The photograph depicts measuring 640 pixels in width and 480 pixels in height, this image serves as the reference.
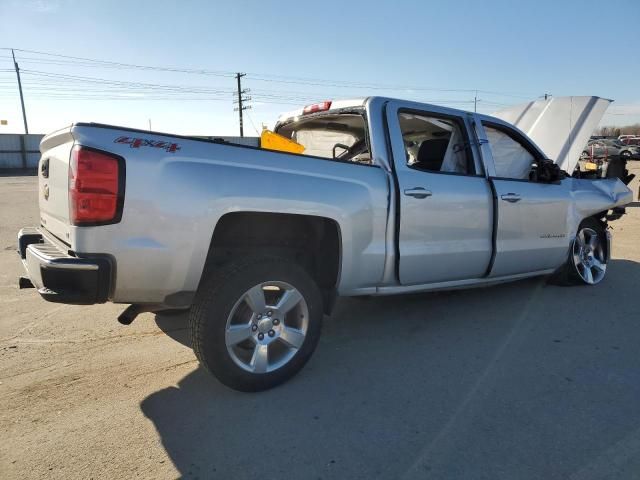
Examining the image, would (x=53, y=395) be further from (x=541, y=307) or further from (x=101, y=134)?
(x=541, y=307)

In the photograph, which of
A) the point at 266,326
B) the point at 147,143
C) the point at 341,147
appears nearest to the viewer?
the point at 147,143

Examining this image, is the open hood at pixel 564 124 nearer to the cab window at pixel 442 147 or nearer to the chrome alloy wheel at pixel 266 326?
the cab window at pixel 442 147

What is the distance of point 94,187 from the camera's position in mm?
2414

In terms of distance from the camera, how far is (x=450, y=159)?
4.31 m

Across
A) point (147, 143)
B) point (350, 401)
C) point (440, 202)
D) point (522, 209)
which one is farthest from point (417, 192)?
point (147, 143)

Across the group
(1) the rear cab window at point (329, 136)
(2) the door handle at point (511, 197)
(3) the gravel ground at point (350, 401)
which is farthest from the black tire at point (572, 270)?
(1) the rear cab window at point (329, 136)

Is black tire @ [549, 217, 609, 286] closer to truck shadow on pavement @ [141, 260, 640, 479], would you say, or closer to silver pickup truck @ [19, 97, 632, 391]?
silver pickup truck @ [19, 97, 632, 391]

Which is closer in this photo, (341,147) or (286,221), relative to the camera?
(286,221)

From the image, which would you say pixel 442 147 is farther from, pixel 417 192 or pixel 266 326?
pixel 266 326

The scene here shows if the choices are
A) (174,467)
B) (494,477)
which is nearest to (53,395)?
(174,467)

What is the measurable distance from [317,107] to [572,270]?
10.7 feet

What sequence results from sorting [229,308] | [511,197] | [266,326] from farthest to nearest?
[511,197], [266,326], [229,308]

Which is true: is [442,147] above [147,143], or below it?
below

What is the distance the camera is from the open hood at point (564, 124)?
6172mm
